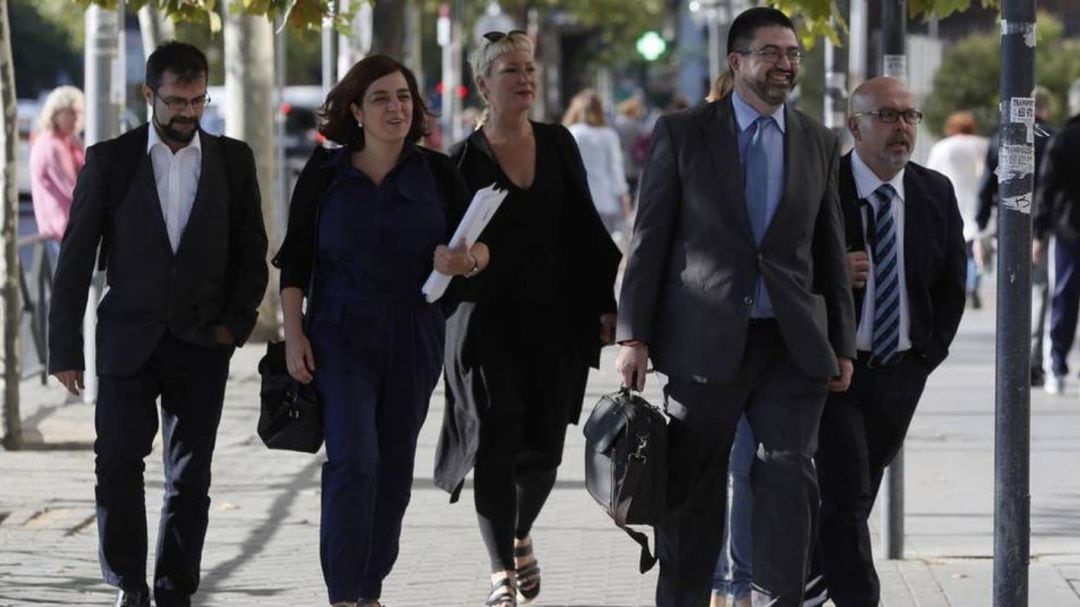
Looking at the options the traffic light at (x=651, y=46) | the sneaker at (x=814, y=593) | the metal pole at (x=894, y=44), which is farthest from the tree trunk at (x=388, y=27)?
the traffic light at (x=651, y=46)

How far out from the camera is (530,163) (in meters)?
7.21

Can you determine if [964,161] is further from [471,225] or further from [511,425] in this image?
[471,225]

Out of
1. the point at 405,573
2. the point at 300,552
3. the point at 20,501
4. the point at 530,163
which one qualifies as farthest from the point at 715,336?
the point at 20,501

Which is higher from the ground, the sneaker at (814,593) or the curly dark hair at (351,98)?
the curly dark hair at (351,98)

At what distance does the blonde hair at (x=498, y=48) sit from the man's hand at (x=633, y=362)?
1.42 meters

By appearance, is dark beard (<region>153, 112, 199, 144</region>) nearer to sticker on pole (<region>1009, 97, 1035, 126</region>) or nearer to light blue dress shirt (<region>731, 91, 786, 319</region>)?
light blue dress shirt (<region>731, 91, 786, 319</region>)

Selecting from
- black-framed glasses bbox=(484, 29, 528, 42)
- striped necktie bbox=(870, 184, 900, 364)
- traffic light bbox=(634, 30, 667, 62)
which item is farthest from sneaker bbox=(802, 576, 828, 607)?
A: traffic light bbox=(634, 30, 667, 62)

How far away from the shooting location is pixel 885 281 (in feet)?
21.2

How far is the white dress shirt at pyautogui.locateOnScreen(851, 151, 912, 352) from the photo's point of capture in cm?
641

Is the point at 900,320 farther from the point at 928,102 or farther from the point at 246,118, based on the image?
the point at 928,102

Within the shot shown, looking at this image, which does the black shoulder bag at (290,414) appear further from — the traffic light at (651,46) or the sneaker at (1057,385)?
the traffic light at (651,46)

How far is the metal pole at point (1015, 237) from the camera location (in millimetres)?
5660

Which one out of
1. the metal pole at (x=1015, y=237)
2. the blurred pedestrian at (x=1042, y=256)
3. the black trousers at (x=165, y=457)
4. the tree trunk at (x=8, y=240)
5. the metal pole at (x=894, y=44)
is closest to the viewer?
the metal pole at (x=1015, y=237)

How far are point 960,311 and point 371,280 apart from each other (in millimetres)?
1687
